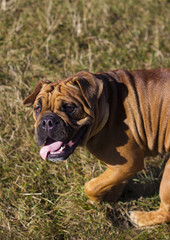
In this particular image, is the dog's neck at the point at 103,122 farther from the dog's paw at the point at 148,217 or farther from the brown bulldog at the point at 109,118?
the dog's paw at the point at 148,217

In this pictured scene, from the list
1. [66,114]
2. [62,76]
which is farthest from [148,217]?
[62,76]

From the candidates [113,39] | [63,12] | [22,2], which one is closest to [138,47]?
[113,39]

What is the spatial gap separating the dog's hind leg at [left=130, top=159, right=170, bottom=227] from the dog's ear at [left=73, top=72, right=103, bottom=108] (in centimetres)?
115

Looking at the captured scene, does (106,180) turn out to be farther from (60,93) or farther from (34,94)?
(34,94)

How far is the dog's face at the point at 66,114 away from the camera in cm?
359

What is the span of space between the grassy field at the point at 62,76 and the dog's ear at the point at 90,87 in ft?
5.18

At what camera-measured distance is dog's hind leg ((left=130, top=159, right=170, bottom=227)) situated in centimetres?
389

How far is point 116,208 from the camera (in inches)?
186

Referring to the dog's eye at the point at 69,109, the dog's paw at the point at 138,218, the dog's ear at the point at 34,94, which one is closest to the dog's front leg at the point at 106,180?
the dog's paw at the point at 138,218

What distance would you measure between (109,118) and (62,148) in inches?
25.7

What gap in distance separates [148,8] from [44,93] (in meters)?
4.47

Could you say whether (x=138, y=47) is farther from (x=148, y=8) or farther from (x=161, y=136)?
(x=161, y=136)

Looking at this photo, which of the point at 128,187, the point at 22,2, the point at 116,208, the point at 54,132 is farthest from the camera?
→ the point at 22,2

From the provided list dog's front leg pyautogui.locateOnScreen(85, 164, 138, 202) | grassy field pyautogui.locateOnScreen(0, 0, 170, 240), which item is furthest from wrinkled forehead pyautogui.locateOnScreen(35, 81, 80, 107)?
grassy field pyautogui.locateOnScreen(0, 0, 170, 240)
